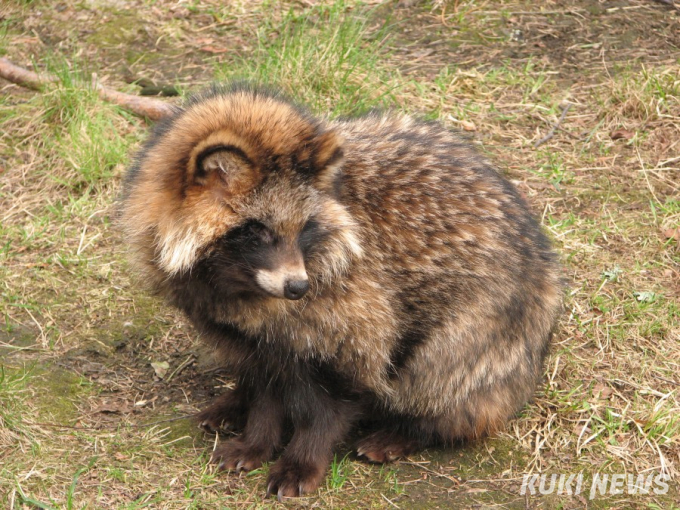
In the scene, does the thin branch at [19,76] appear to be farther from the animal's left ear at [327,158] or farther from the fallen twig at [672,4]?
the fallen twig at [672,4]

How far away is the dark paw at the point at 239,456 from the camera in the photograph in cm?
445

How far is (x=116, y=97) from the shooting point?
6840mm

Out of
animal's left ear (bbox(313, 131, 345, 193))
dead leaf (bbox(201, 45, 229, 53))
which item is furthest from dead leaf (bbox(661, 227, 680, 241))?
dead leaf (bbox(201, 45, 229, 53))

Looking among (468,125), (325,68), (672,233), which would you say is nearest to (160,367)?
(325,68)

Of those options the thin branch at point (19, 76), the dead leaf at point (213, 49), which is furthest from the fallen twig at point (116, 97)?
the dead leaf at point (213, 49)

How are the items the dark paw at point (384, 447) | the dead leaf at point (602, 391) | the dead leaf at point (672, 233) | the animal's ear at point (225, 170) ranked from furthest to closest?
the dead leaf at point (672, 233) < the dead leaf at point (602, 391) < the dark paw at point (384, 447) < the animal's ear at point (225, 170)

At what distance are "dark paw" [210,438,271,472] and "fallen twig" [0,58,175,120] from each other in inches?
119

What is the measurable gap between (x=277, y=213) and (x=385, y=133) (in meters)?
1.07

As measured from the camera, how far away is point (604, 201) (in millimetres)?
6305

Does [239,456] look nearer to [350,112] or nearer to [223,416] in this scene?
[223,416]

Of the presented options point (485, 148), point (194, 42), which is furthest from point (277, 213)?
point (194, 42)

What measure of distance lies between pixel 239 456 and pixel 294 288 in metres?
1.18

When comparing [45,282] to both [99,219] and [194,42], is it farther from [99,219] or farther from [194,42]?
[194,42]

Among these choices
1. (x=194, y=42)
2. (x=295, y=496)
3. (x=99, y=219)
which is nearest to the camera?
(x=295, y=496)
